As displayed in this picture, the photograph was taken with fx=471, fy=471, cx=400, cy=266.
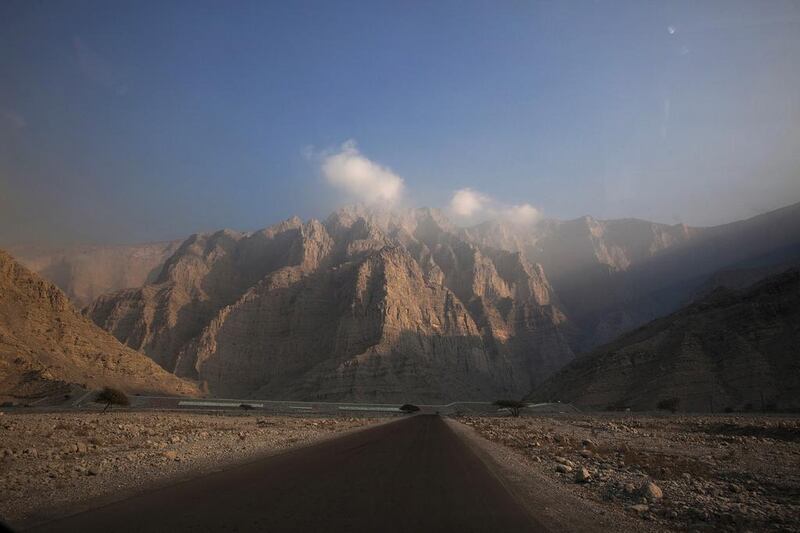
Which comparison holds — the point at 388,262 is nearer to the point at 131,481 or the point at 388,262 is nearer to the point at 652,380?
the point at 652,380

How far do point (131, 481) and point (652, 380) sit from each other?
87426 millimetres

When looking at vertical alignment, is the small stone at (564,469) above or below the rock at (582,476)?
below

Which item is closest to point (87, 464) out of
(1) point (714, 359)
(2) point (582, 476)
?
(2) point (582, 476)

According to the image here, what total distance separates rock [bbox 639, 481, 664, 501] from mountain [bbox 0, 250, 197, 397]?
247 feet

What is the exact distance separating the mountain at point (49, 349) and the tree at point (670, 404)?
87.9m

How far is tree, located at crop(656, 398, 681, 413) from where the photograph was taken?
70.4 m

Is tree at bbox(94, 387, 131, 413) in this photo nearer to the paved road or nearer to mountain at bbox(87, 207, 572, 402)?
the paved road

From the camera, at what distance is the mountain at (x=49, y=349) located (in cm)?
6488

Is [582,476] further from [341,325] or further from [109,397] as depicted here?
[341,325]

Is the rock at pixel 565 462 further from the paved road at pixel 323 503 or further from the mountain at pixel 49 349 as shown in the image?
the mountain at pixel 49 349

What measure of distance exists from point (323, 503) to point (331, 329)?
146364 mm

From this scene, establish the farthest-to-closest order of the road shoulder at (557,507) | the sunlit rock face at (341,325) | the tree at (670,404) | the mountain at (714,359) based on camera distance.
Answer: the sunlit rock face at (341,325) < the tree at (670,404) < the mountain at (714,359) < the road shoulder at (557,507)

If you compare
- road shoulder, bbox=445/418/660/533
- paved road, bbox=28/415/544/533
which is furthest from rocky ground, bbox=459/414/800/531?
paved road, bbox=28/415/544/533

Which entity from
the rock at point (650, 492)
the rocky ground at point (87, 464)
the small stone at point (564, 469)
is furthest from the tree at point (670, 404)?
the rock at point (650, 492)
